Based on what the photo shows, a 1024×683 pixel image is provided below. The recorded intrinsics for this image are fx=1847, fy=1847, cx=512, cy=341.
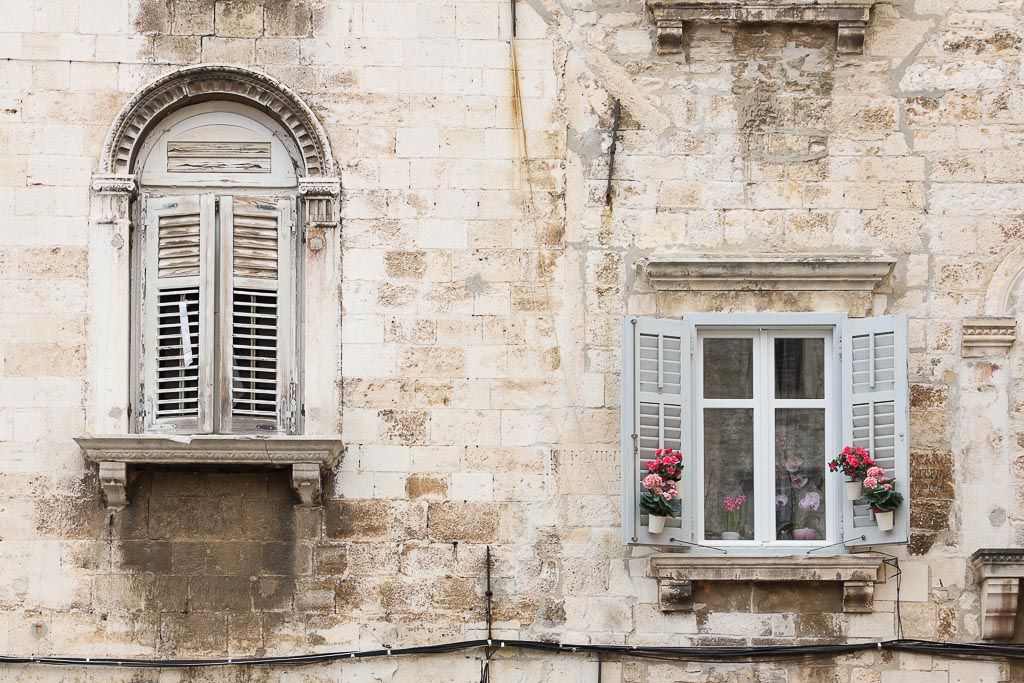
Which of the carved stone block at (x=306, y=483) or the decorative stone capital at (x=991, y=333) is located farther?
the decorative stone capital at (x=991, y=333)

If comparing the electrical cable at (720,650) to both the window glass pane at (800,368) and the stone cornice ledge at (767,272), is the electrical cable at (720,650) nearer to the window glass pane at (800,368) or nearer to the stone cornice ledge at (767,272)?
the window glass pane at (800,368)

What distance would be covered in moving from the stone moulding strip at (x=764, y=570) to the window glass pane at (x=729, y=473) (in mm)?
376

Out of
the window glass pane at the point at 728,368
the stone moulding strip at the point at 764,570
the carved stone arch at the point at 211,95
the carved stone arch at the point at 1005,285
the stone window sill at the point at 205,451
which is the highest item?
the carved stone arch at the point at 211,95

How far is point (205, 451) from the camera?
40.1 feet

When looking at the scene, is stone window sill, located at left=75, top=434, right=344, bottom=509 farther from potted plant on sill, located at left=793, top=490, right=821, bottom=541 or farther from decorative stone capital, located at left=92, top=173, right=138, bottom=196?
potted plant on sill, located at left=793, top=490, right=821, bottom=541

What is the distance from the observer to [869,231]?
42.5 ft

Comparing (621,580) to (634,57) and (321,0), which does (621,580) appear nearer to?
(634,57)

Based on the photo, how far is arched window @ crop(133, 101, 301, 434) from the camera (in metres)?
12.6

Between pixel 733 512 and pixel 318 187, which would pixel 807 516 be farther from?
pixel 318 187

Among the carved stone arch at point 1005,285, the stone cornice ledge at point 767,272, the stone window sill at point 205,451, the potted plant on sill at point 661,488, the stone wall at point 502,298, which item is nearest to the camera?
the stone window sill at point 205,451

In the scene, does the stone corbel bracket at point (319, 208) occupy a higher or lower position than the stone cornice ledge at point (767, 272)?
higher

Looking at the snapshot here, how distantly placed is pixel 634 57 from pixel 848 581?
13.0 feet

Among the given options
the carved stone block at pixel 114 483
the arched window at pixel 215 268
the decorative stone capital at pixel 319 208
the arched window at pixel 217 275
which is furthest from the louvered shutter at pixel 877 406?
the carved stone block at pixel 114 483

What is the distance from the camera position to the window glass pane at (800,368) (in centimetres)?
1294
